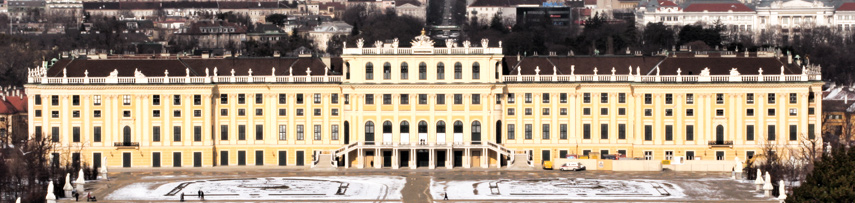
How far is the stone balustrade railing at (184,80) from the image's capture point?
138 m

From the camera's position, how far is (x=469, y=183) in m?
126

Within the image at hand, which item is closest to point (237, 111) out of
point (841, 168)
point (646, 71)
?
point (646, 71)

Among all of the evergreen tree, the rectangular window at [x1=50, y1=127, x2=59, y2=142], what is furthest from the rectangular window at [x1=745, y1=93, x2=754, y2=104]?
the rectangular window at [x1=50, y1=127, x2=59, y2=142]

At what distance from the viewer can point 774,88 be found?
137250 millimetres

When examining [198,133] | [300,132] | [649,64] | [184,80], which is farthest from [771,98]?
[184,80]

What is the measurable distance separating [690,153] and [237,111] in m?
26.3

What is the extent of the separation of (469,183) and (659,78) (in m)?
17.4

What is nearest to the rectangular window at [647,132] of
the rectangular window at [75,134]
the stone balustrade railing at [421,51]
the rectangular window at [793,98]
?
the rectangular window at [793,98]

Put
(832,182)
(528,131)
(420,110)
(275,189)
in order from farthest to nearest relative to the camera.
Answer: (528,131) → (420,110) → (275,189) → (832,182)

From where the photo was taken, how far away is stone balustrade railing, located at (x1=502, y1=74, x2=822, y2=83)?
5404 inches

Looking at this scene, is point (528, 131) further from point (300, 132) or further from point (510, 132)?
point (300, 132)

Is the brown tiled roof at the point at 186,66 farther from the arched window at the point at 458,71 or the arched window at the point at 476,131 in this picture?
the arched window at the point at 476,131

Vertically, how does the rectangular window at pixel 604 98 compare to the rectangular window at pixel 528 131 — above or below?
above

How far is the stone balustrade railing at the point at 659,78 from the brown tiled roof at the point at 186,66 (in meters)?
11.6
